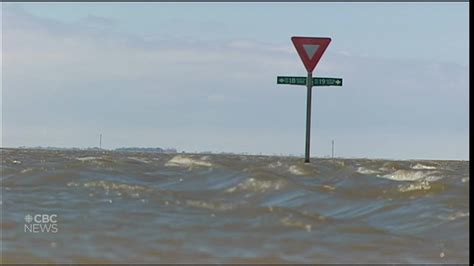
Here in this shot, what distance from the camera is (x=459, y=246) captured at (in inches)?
189

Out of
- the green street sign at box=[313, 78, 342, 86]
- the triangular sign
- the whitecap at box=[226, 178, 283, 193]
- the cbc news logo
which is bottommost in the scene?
the cbc news logo

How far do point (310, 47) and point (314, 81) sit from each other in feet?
1.55

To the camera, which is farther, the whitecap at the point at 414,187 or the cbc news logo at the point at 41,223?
the whitecap at the point at 414,187

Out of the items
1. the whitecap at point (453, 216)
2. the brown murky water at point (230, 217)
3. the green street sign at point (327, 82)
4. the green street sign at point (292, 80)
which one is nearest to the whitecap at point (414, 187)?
the brown murky water at point (230, 217)

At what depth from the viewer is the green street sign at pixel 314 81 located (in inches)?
374

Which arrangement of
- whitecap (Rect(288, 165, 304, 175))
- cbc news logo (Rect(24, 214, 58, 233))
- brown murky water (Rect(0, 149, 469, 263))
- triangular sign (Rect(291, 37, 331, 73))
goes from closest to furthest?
1. brown murky water (Rect(0, 149, 469, 263))
2. cbc news logo (Rect(24, 214, 58, 233))
3. whitecap (Rect(288, 165, 304, 175))
4. triangular sign (Rect(291, 37, 331, 73))

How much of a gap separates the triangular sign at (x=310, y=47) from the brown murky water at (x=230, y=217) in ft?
6.26

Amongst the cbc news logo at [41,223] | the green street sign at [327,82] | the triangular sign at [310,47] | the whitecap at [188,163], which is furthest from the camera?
the green street sign at [327,82]

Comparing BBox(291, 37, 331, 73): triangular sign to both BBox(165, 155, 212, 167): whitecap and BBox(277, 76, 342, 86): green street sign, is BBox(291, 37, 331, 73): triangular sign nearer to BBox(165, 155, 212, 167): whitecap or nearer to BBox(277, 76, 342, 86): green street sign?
BBox(277, 76, 342, 86): green street sign

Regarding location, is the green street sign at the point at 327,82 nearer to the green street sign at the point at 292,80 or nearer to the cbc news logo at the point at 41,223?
the green street sign at the point at 292,80

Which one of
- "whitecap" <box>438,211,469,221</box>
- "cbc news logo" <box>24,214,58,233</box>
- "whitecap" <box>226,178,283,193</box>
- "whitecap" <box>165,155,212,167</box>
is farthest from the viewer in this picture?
"whitecap" <box>165,155,212,167</box>

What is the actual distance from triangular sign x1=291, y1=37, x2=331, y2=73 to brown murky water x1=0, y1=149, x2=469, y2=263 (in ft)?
6.26

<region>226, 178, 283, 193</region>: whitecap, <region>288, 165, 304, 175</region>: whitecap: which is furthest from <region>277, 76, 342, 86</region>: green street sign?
<region>226, 178, 283, 193</region>: whitecap

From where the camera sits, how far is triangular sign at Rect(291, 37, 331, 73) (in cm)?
925
